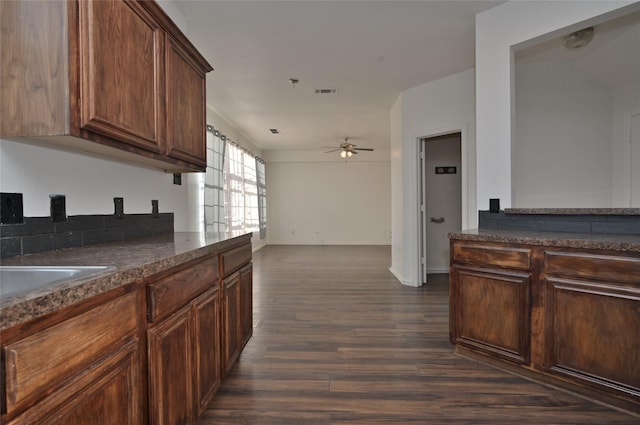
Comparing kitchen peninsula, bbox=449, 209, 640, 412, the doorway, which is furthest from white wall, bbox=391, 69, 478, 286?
kitchen peninsula, bbox=449, 209, 640, 412

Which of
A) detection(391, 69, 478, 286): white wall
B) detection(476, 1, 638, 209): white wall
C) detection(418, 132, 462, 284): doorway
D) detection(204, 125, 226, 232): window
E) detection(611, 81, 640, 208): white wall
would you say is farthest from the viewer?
detection(418, 132, 462, 284): doorway

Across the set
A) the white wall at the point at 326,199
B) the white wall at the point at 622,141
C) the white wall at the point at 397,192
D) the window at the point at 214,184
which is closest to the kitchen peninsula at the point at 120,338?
the window at the point at 214,184

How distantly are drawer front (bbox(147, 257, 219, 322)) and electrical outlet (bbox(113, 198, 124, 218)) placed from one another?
0.70m

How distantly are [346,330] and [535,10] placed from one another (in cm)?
296

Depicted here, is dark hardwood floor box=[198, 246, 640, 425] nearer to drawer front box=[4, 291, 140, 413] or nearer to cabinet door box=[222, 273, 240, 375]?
cabinet door box=[222, 273, 240, 375]

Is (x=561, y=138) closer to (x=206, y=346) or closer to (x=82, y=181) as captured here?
(x=206, y=346)

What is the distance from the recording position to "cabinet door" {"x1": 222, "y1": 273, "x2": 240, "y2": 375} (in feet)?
6.38

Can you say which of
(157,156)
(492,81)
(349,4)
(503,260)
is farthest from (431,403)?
(349,4)

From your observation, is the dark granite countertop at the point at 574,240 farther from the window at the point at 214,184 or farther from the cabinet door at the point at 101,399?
the window at the point at 214,184

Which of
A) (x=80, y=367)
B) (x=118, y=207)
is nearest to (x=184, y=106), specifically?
(x=118, y=207)

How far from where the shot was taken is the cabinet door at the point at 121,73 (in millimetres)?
1272

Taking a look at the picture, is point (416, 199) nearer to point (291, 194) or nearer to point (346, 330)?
point (346, 330)

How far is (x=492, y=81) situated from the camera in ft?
9.03

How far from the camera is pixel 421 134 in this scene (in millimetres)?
4504
